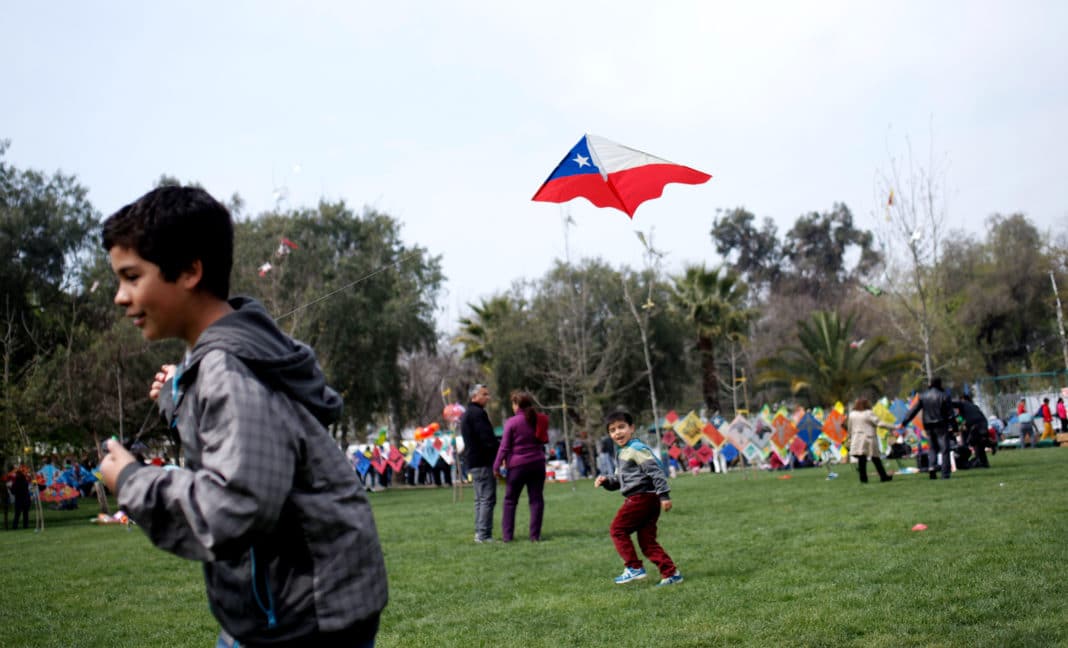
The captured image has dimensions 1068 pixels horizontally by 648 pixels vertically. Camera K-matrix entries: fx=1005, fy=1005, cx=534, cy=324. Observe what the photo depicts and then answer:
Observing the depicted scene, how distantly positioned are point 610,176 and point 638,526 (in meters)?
3.12

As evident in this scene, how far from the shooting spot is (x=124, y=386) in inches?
1175

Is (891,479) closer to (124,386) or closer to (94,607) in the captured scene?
(94,607)

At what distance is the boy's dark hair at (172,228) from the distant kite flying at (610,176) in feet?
18.5

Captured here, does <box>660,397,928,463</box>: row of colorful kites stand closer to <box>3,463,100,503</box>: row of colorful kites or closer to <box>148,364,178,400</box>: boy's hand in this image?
<box>3,463,100,503</box>: row of colorful kites

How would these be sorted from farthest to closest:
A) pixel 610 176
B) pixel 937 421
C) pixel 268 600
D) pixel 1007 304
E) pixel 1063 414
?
pixel 1007 304
pixel 1063 414
pixel 937 421
pixel 610 176
pixel 268 600

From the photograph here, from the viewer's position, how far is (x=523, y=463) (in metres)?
12.8

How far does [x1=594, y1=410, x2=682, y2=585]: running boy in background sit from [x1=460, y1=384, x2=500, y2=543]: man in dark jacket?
421 cm

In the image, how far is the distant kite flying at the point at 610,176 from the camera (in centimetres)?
776

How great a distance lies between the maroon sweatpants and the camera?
348 inches

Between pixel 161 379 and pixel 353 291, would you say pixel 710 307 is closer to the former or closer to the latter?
pixel 353 291

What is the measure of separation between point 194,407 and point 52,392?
2732cm

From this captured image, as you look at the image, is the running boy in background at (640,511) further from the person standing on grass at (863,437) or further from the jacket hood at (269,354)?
the person standing on grass at (863,437)

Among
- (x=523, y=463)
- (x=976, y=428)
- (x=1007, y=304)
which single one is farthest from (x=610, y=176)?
(x=1007, y=304)

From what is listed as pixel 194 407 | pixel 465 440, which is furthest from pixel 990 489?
pixel 194 407
